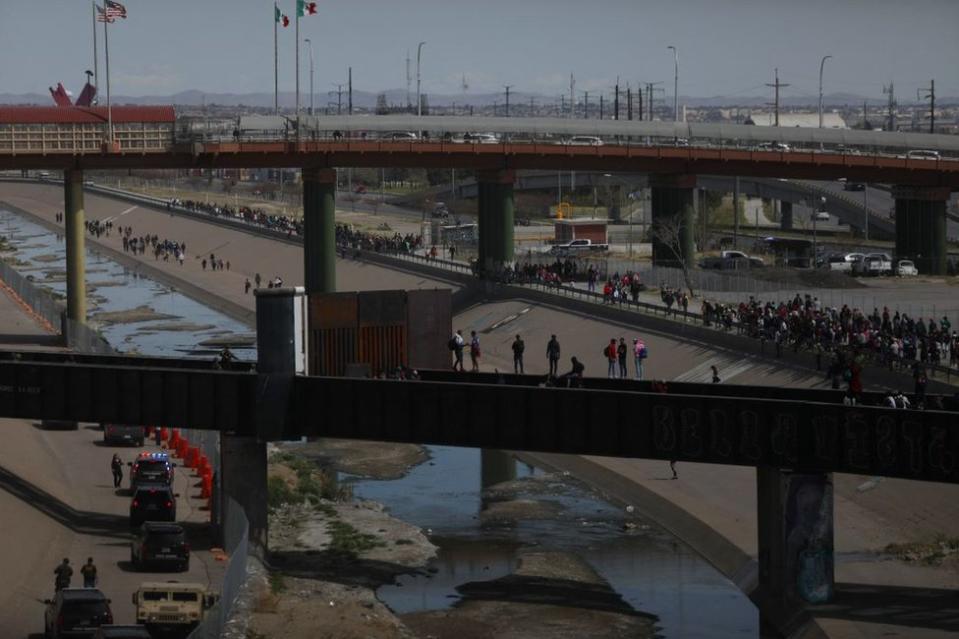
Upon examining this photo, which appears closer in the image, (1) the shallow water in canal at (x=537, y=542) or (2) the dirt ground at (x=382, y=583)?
(2) the dirt ground at (x=382, y=583)

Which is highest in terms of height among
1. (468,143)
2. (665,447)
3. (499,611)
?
(468,143)

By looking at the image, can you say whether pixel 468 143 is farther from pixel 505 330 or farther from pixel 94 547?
pixel 94 547

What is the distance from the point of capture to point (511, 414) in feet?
149

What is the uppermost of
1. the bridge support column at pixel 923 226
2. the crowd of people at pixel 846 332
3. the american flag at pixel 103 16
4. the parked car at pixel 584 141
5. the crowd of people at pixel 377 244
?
the american flag at pixel 103 16

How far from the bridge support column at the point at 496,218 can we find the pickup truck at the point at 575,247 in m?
20.6

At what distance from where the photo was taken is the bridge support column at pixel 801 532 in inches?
1678

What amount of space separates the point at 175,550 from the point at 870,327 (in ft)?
109

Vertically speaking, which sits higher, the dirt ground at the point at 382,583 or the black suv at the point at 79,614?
the black suv at the point at 79,614

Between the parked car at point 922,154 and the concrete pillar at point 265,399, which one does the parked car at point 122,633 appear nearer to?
the concrete pillar at point 265,399

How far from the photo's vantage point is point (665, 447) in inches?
1729

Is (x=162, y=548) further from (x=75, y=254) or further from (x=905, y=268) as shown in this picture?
(x=905, y=268)

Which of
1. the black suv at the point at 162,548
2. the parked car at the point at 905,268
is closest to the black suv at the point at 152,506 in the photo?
the black suv at the point at 162,548

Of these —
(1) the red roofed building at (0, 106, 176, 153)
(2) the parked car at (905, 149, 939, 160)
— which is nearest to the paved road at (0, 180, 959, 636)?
(1) the red roofed building at (0, 106, 176, 153)

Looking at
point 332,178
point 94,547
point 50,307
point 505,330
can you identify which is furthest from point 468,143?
point 94,547
